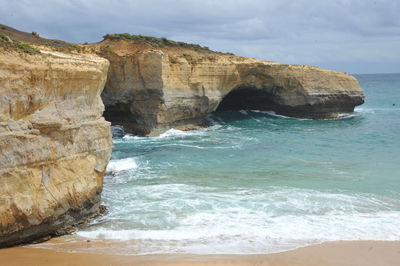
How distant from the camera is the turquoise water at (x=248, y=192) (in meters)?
10.5

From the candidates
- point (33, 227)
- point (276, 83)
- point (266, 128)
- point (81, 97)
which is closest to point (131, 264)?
point (33, 227)

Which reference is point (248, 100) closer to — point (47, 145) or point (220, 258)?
point (47, 145)

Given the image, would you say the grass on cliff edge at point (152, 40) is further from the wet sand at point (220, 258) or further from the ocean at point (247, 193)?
the wet sand at point (220, 258)

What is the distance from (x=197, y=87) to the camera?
2880 cm

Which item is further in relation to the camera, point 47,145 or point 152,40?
point 152,40

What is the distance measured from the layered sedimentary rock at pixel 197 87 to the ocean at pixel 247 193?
227 centimetres

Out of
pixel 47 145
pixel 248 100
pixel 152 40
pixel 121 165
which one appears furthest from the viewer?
pixel 248 100

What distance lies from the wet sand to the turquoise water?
1.30ft

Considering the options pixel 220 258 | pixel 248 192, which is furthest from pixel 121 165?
pixel 220 258

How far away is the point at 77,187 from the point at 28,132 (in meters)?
1.93

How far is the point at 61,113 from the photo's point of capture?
34.1 ft

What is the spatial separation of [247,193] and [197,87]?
617 inches

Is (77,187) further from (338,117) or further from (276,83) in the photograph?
(338,117)

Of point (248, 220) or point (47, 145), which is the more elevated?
point (47, 145)
